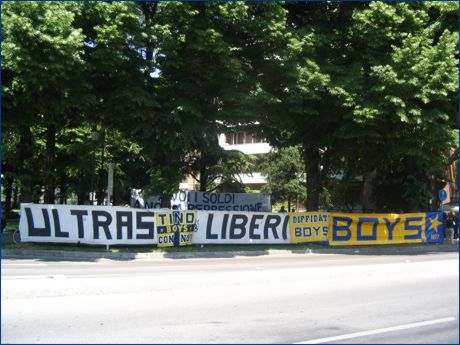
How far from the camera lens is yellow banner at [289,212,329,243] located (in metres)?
24.1

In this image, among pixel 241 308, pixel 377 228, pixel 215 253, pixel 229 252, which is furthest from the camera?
pixel 377 228

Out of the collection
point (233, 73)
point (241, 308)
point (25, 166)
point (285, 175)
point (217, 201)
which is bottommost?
point (241, 308)

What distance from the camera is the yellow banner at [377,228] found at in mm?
24594

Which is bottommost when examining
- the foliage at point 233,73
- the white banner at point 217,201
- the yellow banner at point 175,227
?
the yellow banner at point 175,227

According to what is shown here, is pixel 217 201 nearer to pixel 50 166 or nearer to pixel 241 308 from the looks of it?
pixel 50 166

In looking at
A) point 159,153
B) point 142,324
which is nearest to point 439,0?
point 159,153

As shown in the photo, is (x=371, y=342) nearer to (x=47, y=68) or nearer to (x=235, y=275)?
(x=235, y=275)

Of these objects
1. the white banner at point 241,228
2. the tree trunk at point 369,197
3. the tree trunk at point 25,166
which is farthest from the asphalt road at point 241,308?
the tree trunk at point 369,197

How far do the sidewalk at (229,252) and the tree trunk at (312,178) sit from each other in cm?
452

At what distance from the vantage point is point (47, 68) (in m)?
16.8

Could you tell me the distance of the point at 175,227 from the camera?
21625mm

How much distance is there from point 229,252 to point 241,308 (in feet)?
40.1

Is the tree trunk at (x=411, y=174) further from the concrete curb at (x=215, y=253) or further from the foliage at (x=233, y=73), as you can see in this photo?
the foliage at (x=233, y=73)

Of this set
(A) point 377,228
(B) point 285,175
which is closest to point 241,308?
(A) point 377,228
